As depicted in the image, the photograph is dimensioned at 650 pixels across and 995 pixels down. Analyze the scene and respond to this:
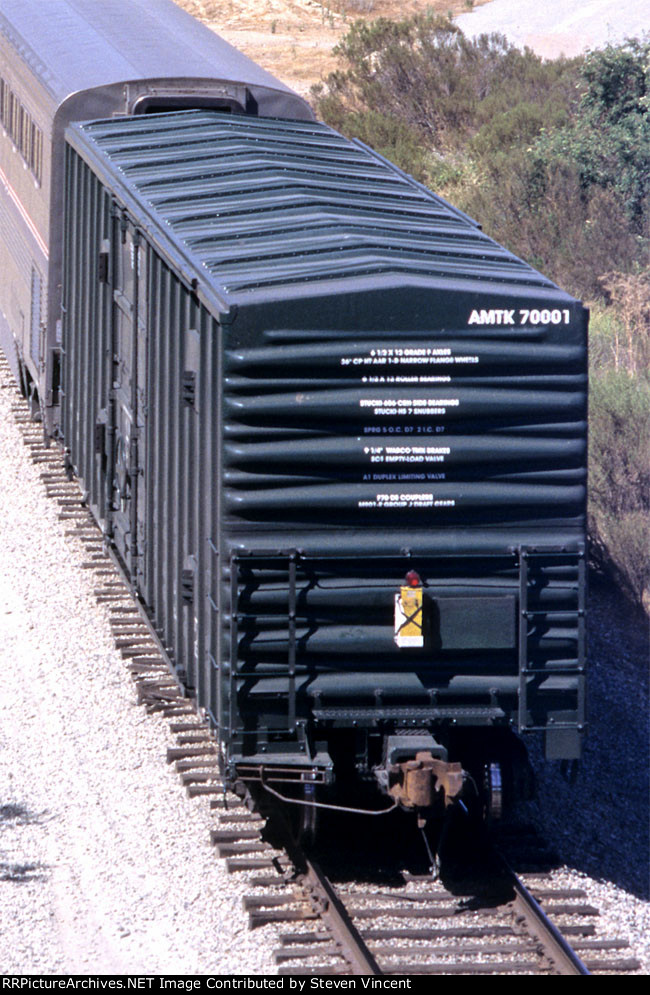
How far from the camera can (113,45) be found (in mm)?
14789

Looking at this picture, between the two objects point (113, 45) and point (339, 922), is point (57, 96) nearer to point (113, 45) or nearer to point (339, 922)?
point (113, 45)

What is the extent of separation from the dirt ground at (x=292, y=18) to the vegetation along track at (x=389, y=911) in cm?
3623

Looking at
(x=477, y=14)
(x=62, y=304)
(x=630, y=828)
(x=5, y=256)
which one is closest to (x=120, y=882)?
(x=630, y=828)

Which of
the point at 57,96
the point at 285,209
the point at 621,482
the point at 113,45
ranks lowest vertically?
the point at 621,482

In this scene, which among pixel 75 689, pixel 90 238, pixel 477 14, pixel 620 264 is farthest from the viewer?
pixel 477 14

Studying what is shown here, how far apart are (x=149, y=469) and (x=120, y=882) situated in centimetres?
302

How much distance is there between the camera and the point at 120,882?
27.9ft

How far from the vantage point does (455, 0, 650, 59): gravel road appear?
38.6 m

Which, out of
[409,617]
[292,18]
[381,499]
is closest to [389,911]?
[409,617]

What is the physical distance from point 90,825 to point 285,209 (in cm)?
433

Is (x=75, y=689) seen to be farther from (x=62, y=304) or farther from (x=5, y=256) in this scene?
(x=5, y=256)

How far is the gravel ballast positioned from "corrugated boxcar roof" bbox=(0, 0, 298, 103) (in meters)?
4.90

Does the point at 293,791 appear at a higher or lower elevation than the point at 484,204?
lower

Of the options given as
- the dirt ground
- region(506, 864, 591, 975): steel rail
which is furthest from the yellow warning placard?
the dirt ground
